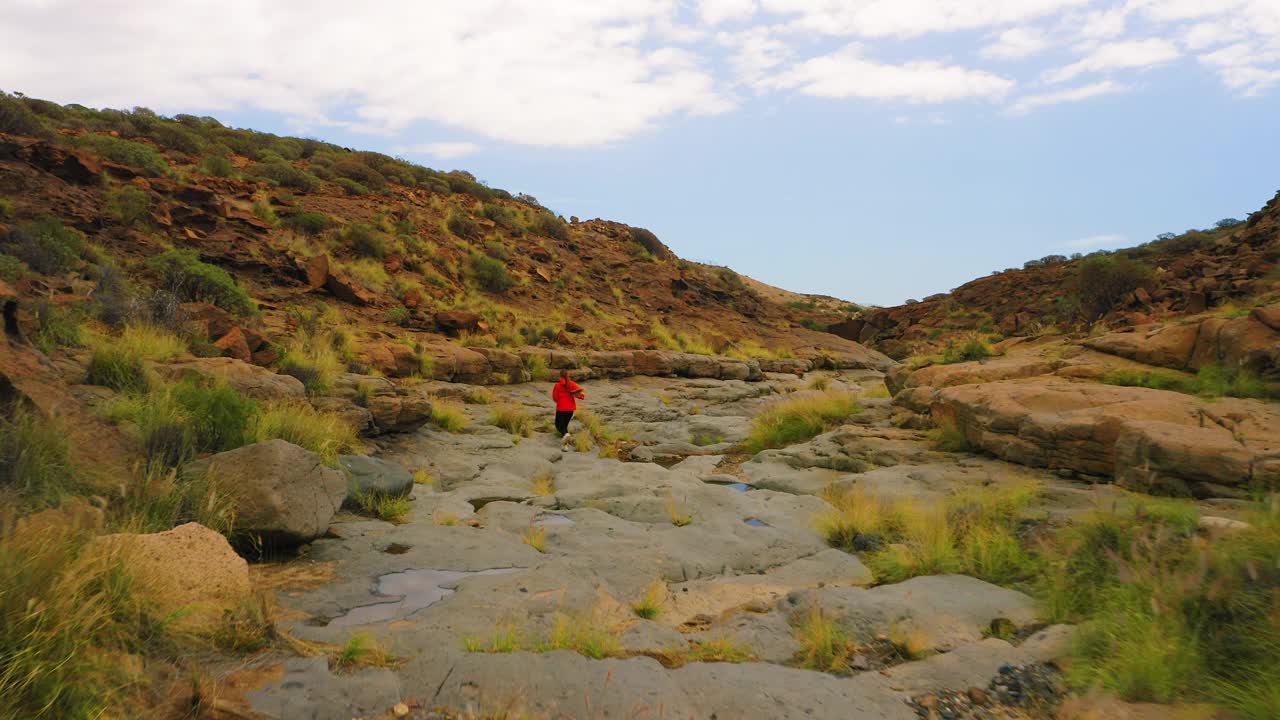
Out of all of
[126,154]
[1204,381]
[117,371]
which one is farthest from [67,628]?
[126,154]

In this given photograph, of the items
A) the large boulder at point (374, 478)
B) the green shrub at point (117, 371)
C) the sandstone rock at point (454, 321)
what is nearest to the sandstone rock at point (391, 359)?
the sandstone rock at point (454, 321)

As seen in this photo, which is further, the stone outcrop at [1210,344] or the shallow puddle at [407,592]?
the stone outcrop at [1210,344]

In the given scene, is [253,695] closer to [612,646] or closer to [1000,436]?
[612,646]

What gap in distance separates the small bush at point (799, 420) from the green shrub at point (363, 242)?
1396 cm

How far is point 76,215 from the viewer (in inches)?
548

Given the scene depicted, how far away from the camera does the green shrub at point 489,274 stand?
2225cm

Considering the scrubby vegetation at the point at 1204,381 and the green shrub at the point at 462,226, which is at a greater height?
the green shrub at the point at 462,226

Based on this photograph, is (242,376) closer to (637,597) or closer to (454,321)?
(637,597)

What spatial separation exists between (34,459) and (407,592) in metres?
2.41

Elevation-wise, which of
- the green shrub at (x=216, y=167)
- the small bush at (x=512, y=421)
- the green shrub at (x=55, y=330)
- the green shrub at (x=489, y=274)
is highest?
the green shrub at (x=216, y=167)

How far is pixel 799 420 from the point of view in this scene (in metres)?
11.3

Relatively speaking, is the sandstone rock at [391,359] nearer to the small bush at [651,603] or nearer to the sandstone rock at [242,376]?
the sandstone rock at [242,376]

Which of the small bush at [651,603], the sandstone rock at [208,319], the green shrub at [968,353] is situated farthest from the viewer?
the green shrub at [968,353]

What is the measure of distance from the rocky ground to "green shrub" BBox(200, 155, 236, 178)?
54.3ft
